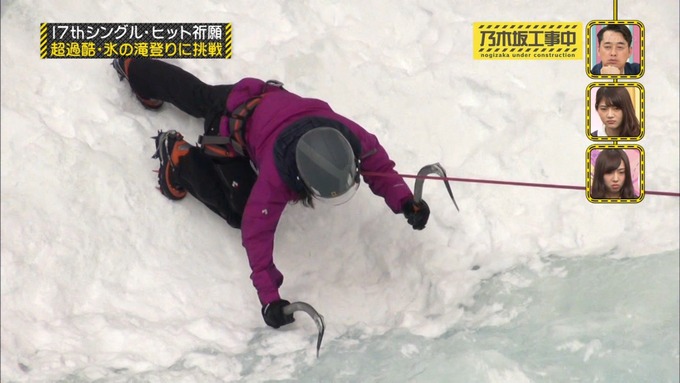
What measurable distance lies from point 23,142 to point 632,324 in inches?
125

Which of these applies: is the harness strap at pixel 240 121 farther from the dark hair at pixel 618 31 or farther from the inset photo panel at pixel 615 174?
the dark hair at pixel 618 31

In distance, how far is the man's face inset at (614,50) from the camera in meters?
4.27

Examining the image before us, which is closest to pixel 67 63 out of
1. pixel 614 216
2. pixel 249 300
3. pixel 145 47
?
pixel 145 47

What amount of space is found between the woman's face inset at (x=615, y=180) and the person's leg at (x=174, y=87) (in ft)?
7.23

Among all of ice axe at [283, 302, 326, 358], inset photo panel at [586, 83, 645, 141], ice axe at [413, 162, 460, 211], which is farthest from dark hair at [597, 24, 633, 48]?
ice axe at [283, 302, 326, 358]

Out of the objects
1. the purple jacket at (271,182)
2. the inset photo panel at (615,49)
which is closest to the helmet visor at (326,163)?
the purple jacket at (271,182)

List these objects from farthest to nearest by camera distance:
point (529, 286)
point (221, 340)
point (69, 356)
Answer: point (529, 286) → point (221, 340) → point (69, 356)

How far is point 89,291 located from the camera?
337cm

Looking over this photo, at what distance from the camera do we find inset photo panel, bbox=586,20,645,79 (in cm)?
428

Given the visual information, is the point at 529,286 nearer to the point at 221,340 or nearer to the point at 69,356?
the point at 221,340

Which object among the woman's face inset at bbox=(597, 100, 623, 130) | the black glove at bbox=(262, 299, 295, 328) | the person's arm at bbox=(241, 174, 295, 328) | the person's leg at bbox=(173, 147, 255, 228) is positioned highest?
the woman's face inset at bbox=(597, 100, 623, 130)
